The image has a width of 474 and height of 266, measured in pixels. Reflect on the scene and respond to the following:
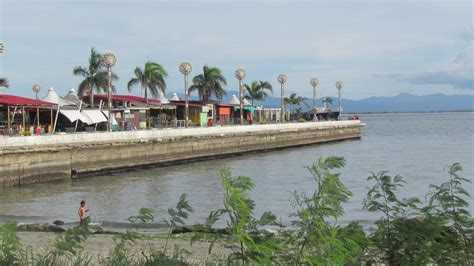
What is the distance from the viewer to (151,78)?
7075 cm

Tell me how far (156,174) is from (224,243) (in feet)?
107

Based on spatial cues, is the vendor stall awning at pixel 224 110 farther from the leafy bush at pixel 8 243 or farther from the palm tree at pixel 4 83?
the leafy bush at pixel 8 243

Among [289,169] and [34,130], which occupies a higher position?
[34,130]

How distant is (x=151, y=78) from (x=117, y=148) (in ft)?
100

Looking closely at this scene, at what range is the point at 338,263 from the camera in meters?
6.65

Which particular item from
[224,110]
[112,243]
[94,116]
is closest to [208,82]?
[224,110]

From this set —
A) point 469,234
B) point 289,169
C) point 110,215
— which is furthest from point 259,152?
point 469,234

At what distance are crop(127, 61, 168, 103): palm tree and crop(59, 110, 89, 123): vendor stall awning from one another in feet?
74.5

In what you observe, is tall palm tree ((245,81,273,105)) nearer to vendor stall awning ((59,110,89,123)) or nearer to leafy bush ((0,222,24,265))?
vendor stall awning ((59,110,89,123))

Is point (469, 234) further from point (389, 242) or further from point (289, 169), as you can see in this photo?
point (289, 169)

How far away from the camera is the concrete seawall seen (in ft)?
106

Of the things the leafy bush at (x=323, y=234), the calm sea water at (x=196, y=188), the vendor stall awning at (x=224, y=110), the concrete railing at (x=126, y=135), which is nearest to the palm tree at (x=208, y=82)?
the vendor stall awning at (x=224, y=110)

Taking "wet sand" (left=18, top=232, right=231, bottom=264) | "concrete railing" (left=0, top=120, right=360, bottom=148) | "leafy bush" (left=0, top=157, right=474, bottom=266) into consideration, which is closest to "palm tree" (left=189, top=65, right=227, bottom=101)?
"concrete railing" (left=0, top=120, right=360, bottom=148)

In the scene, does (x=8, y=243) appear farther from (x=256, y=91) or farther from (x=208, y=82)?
(x=256, y=91)
